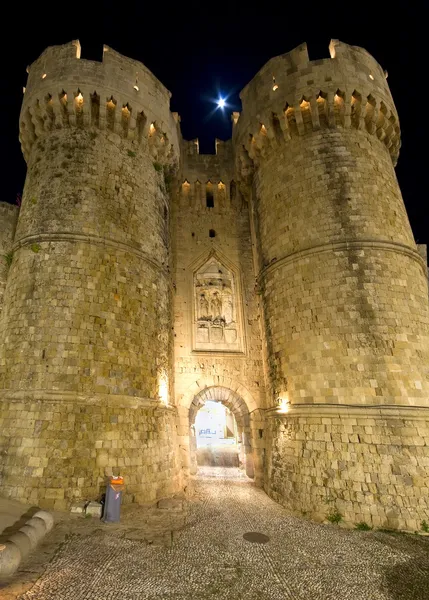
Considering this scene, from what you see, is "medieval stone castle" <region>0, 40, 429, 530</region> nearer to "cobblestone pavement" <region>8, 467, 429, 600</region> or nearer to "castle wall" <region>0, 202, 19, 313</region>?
"castle wall" <region>0, 202, 19, 313</region>

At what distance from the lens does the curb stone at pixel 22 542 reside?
4434mm

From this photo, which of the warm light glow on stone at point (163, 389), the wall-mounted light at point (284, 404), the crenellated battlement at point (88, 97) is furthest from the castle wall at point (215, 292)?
the crenellated battlement at point (88, 97)

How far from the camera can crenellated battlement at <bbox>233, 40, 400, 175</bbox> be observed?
11.0 m

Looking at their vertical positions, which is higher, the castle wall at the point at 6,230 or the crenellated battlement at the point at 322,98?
the crenellated battlement at the point at 322,98

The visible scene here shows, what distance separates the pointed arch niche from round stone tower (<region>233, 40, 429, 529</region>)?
63.4 inches

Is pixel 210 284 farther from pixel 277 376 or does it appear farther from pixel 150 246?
pixel 277 376

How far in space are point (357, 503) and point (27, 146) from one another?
13648 millimetres

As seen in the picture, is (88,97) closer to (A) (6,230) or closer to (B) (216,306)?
(A) (6,230)

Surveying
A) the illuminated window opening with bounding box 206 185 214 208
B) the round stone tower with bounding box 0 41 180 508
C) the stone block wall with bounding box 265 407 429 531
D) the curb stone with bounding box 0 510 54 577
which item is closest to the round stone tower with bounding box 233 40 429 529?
the stone block wall with bounding box 265 407 429 531

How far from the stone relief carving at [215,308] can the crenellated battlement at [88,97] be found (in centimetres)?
477

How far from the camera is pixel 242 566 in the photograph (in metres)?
5.24

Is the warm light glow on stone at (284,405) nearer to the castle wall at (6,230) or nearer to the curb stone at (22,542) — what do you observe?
the curb stone at (22,542)

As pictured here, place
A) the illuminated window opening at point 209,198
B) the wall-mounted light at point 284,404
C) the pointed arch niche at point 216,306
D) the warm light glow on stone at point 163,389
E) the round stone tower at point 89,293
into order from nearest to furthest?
the round stone tower at point 89,293, the wall-mounted light at point 284,404, the warm light glow on stone at point 163,389, the pointed arch niche at point 216,306, the illuminated window opening at point 209,198

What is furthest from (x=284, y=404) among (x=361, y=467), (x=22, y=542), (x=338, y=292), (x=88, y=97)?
(x=88, y=97)
